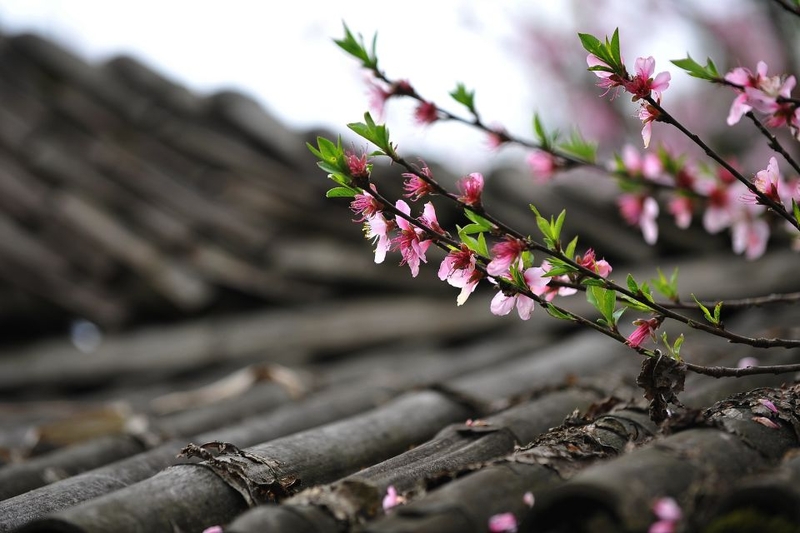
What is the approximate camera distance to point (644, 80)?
1294 mm

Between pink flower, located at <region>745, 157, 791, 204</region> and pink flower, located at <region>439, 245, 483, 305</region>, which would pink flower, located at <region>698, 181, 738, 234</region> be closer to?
pink flower, located at <region>745, 157, 791, 204</region>

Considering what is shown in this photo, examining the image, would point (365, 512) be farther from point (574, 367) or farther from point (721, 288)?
point (721, 288)

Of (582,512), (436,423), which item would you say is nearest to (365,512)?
(582,512)

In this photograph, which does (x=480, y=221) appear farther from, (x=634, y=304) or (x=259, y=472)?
(x=259, y=472)

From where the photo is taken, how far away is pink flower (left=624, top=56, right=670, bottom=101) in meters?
1.29

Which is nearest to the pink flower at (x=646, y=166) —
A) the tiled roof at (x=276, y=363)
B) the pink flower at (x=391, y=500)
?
the tiled roof at (x=276, y=363)

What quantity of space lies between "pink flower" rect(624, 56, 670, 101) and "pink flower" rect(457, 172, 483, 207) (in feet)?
0.94

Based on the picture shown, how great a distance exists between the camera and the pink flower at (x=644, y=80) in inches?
50.8

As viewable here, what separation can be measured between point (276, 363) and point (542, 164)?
2.12 meters

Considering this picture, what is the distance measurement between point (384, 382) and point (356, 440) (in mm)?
903

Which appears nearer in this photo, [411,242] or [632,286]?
[632,286]

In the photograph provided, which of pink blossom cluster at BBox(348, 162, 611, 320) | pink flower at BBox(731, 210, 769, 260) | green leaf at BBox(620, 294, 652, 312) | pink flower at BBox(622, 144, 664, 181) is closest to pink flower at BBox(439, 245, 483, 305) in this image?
pink blossom cluster at BBox(348, 162, 611, 320)

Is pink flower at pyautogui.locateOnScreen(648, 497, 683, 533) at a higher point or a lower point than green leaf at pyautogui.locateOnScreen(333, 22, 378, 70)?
lower

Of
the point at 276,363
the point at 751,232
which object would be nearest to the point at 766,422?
the point at 751,232
